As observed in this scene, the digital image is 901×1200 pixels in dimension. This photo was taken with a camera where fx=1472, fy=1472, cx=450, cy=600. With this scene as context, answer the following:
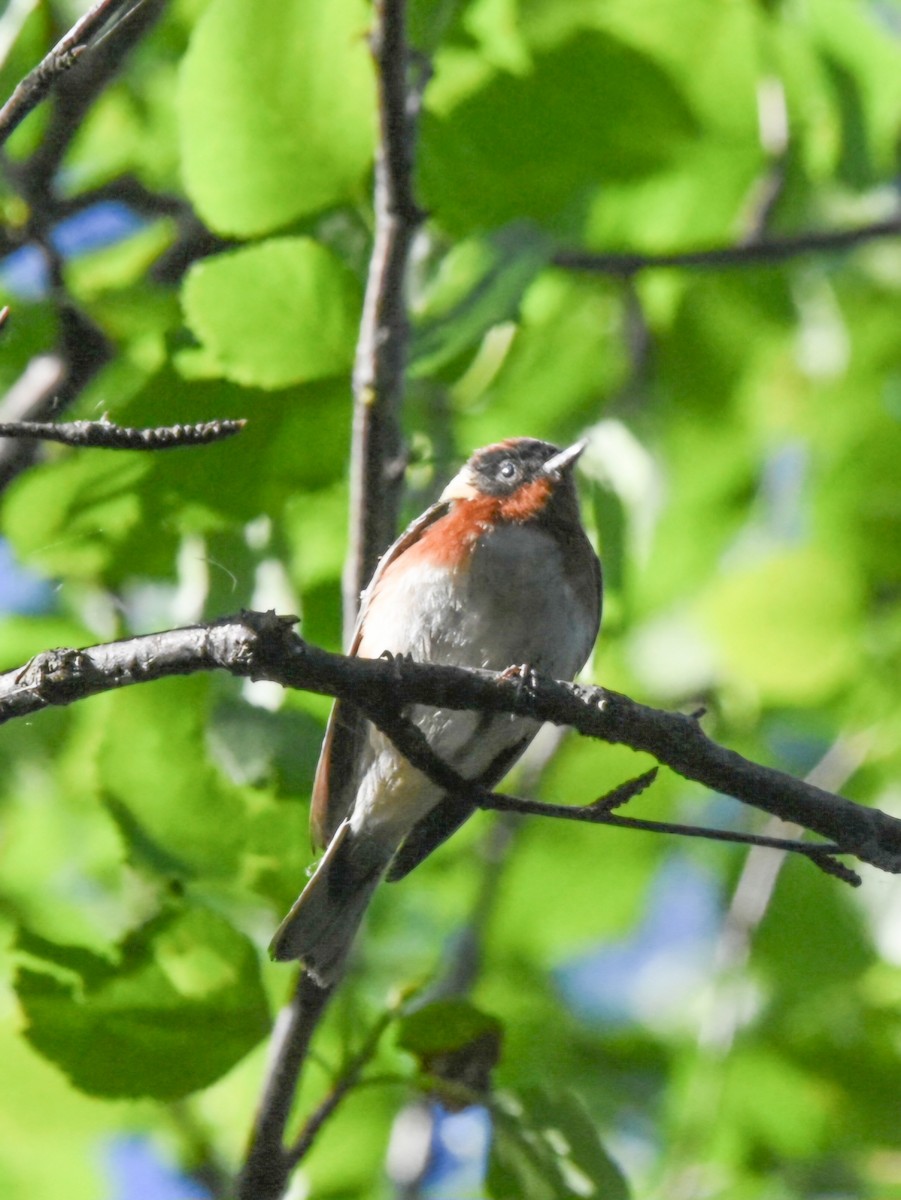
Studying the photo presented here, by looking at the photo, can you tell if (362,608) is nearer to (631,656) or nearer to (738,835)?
(738,835)

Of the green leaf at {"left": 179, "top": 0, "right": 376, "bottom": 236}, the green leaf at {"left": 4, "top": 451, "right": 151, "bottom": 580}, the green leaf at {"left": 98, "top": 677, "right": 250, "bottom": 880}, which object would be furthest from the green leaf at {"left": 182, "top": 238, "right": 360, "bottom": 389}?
the green leaf at {"left": 98, "top": 677, "right": 250, "bottom": 880}

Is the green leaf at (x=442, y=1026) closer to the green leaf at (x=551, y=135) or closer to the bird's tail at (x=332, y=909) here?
the bird's tail at (x=332, y=909)

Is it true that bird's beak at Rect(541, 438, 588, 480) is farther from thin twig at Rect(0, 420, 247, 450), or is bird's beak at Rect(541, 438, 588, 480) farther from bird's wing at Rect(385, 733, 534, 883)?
thin twig at Rect(0, 420, 247, 450)

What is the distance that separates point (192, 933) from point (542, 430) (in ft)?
6.45

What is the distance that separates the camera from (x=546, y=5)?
3.70 metres

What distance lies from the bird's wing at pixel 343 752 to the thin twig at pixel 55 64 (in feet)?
3.91

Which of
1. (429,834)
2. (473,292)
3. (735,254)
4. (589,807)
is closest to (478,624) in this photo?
(429,834)

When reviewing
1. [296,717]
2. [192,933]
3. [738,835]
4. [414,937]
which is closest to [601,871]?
[414,937]

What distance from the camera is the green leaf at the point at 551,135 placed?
138 inches

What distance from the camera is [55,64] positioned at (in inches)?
81.9

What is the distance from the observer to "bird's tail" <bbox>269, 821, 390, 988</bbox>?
3.16 metres

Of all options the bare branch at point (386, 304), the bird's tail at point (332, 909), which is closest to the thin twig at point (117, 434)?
the bare branch at point (386, 304)

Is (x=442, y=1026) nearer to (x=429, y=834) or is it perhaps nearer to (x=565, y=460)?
(x=429, y=834)

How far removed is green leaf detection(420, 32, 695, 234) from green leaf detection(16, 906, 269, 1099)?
5.80 ft
